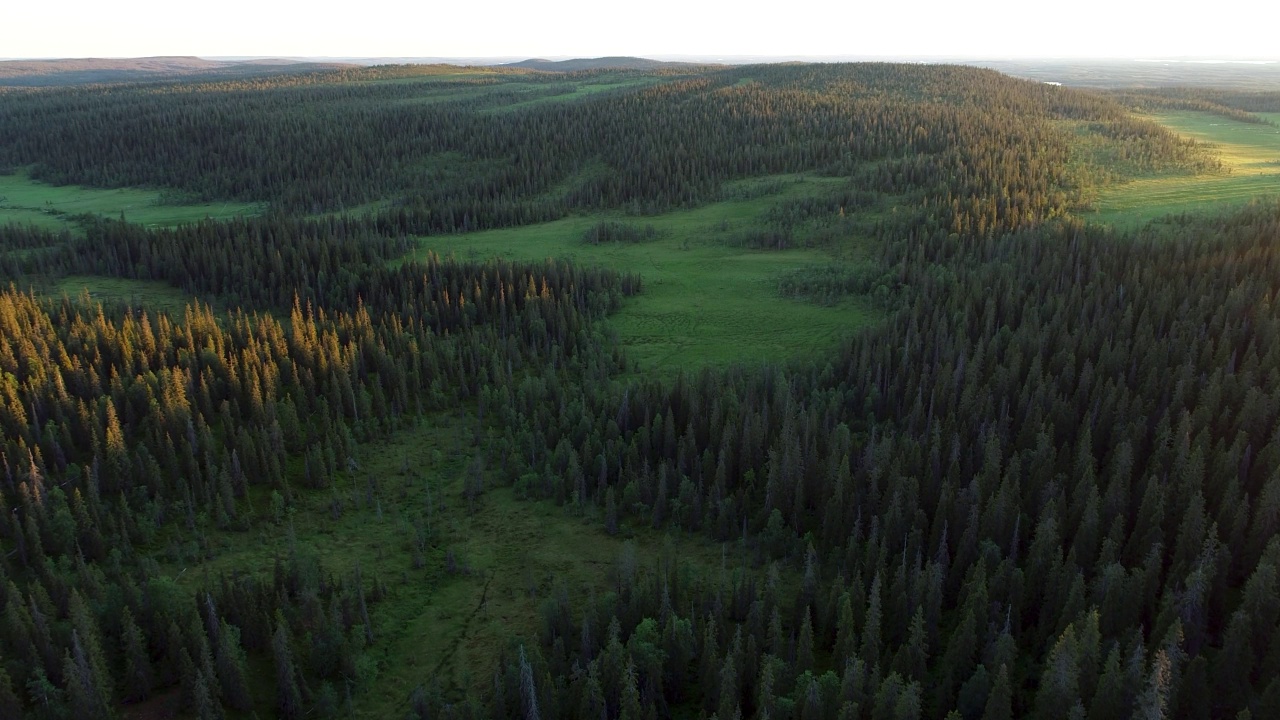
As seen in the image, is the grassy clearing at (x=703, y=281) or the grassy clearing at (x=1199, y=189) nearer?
the grassy clearing at (x=703, y=281)

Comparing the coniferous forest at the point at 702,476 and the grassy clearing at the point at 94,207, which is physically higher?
the grassy clearing at the point at 94,207

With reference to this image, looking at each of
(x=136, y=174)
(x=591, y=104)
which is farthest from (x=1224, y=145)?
(x=136, y=174)

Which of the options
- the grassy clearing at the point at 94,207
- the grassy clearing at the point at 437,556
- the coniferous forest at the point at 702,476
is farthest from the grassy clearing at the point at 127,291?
the grassy clearing at the point at 437,556

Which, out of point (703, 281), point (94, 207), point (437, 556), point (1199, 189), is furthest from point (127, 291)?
point (1199, 189)

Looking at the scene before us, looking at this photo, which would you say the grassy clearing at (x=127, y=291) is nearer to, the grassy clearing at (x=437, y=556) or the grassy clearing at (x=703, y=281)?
the grassy clearing at (x=703, y=281)

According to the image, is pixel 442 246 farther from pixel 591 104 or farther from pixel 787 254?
pixel 591 104

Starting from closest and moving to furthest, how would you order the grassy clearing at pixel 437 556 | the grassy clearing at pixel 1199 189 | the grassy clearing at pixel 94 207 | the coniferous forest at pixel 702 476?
1. the coniferous forest at pixel 702 476
2. the grassy clearing at pixel 437 556
3. the grassy clearing at pixel 1199 189
4. the grassy clearing at pixel 94 207
